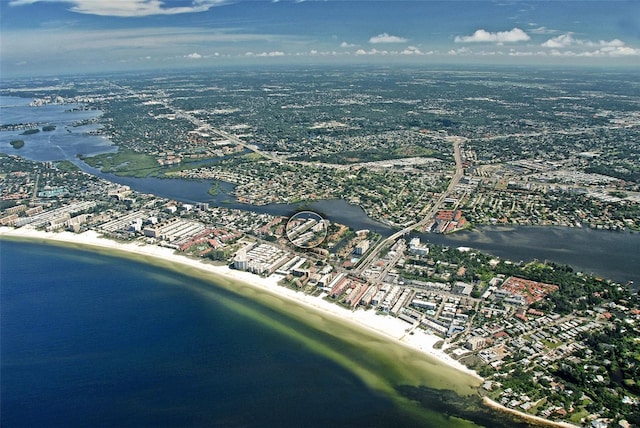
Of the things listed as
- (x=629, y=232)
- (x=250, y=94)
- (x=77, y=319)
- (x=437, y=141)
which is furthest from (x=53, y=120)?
(x=629, y=232)

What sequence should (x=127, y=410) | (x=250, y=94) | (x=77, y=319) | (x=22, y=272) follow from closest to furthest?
(x=127, y=410) < (x=77, y=319) < (x=22, y=272) < (x=250, y=94)

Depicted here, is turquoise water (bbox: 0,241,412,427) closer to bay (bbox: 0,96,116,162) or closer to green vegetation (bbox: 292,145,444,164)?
green vegetation (bbox: 292,145,444,164)

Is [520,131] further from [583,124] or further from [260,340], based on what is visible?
[260,340]

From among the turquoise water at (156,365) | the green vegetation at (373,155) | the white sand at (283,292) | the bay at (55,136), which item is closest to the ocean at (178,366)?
the turquoise water at (156,365)

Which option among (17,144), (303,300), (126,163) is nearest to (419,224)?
(303,300)

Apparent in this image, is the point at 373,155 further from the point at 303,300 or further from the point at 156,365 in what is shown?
the point at 156,365

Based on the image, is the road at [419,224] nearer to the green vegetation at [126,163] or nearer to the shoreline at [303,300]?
the shoreline at [303,300]
